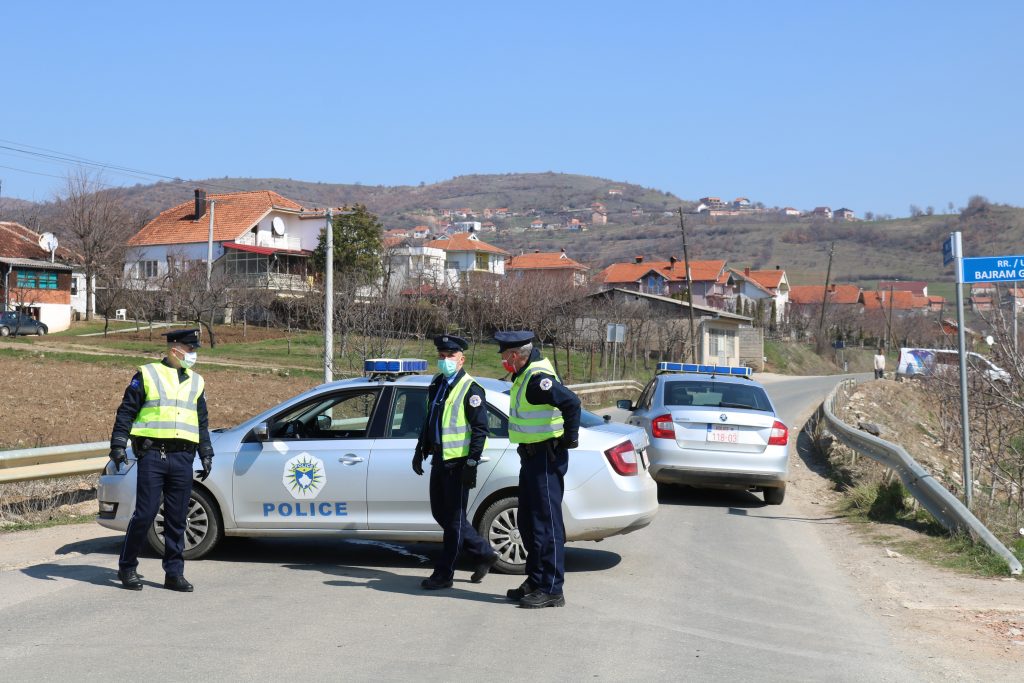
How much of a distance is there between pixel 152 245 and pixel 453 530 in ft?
216

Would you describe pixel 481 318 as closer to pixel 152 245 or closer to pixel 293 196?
pixel 152 245

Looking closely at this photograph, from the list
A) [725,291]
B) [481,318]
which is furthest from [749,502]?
[725,291]

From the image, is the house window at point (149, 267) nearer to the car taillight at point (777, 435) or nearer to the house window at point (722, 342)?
the house window at point (722, 342)

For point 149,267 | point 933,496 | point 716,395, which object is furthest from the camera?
point 149,267

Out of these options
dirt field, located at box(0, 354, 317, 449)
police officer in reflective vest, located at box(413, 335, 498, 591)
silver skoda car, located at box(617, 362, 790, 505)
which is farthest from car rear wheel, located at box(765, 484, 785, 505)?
dirt field, located at box(0, 354, 317, 449)

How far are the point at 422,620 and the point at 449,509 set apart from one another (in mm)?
1040

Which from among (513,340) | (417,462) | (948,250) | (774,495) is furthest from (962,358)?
(417,462)

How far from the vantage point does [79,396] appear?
69.6ft

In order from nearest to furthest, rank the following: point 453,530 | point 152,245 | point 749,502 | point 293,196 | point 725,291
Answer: point 453,530 < point 749,502 < point 152,245 < point 725,291 < point 293,196

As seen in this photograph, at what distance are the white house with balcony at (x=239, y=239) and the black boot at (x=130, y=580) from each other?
181ft

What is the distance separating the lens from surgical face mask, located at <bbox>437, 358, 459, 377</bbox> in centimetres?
770

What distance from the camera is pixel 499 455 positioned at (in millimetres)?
8359

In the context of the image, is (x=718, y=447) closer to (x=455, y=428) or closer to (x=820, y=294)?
(x=455, y=428)

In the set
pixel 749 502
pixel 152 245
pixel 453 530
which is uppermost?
pixel 152 245
